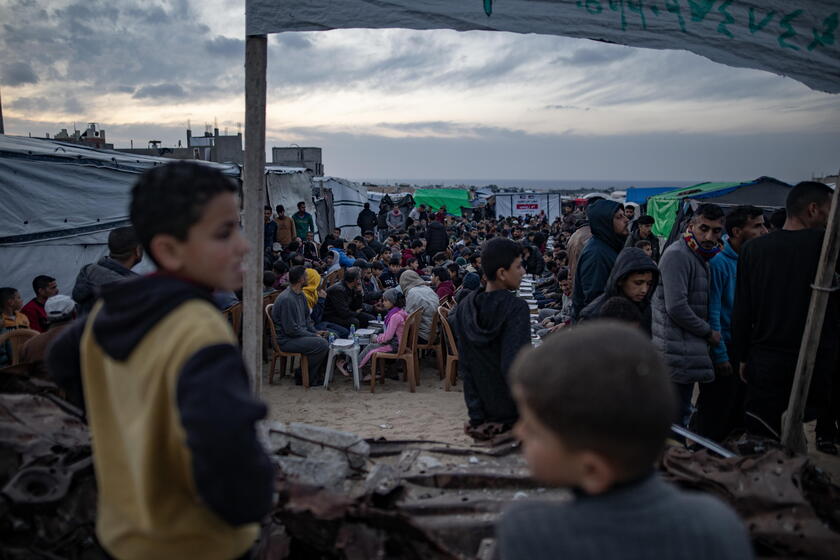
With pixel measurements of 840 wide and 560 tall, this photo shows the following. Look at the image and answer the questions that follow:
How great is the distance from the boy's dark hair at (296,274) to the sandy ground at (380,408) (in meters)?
1.48

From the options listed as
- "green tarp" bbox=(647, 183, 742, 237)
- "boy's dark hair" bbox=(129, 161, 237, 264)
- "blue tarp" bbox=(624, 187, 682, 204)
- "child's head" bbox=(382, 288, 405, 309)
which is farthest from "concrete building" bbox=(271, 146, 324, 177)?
"boy's dark hair" bbox=(129, 161, 237, 264)

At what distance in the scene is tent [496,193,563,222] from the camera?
3400 centimetres

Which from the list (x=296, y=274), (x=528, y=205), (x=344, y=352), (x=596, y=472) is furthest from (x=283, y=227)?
(x=528, y=205)

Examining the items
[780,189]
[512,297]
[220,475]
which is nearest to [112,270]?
[512,297]

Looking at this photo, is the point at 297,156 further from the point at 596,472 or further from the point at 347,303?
the point at 596,472

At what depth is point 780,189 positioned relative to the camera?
36.2 ft

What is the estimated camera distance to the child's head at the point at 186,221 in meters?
1.30

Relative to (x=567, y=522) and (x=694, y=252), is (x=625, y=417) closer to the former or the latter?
(x=567, y=522)

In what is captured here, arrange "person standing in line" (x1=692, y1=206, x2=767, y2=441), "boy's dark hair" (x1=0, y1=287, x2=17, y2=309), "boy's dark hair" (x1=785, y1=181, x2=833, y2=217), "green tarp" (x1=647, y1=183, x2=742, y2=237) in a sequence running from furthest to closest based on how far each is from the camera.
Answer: "green tarp" (x1=647, y1=183, x2=742, y2=237) < "boy's dark hair" (x1=0, y1=287, x2=17, y2=309) < "person standing in line" (x1=692, y1=206, x2=767, y2=441) < "boy's dark hair" (x1=785, y1=181, x2=833, y2=217)

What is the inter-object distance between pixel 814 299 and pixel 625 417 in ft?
9.06

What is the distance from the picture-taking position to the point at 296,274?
750 cm

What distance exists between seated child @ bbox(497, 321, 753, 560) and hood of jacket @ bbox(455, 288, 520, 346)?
7.10 ft

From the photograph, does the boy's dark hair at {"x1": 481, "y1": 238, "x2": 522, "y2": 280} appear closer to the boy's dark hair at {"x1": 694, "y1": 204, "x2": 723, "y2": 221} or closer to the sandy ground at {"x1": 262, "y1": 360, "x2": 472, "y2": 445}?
the boy's dark hair at {"x1": 694, "y1": 204, "x2": 723, "y2": 221}

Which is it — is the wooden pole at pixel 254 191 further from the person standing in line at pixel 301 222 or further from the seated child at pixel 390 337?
the person standing in line at pixel 301 222
